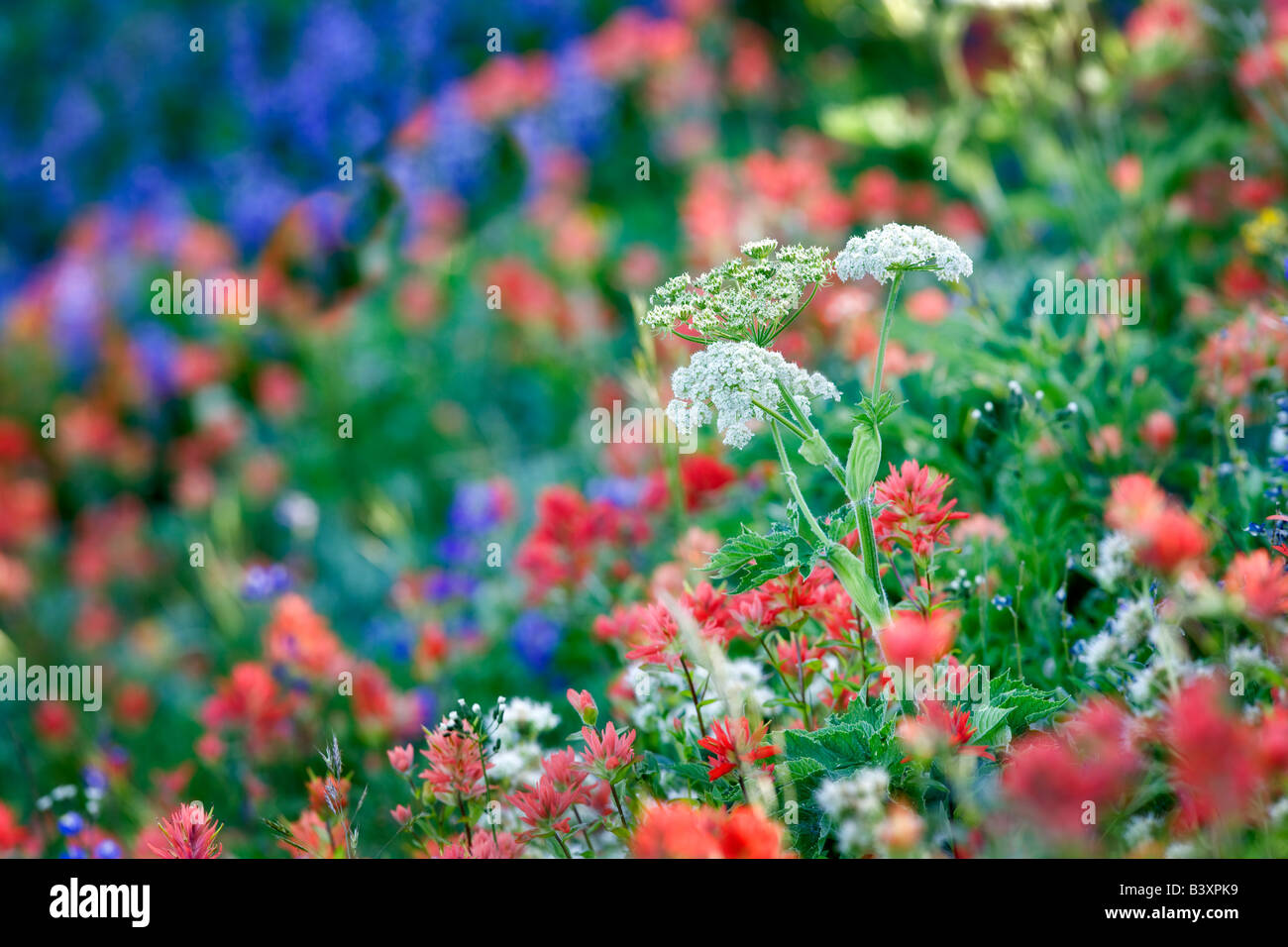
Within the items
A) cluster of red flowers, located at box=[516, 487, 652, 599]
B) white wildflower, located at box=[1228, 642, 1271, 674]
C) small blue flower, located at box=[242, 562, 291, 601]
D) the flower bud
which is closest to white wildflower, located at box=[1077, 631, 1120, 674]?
white wildflower, located at box=[1228, 642, 1271, 674]

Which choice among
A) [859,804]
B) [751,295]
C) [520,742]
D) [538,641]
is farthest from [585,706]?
[538,641]

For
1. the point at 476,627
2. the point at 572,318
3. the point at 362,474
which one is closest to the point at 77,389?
the point at 362,474

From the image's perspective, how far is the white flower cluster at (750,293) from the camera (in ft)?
4.63

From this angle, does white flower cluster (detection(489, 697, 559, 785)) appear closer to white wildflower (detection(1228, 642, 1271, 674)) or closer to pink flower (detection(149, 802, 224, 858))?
pink flower (detection(149, 802, 224, 858))

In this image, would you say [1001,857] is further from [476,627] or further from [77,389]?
[77,389]

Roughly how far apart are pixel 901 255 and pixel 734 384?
28 cm

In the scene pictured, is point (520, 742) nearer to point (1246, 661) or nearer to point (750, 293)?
point (750, 293)

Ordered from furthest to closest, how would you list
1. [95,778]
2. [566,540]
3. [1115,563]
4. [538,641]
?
[538,641], [566,540], [95,778], [1115,563]

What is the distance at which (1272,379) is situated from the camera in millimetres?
1980

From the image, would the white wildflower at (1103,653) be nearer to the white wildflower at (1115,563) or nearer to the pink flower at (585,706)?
the white wildflower at (1115,563)

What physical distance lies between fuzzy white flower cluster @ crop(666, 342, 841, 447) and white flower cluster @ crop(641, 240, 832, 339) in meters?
0.07

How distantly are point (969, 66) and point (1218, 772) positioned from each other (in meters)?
5.00

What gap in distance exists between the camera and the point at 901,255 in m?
1.33

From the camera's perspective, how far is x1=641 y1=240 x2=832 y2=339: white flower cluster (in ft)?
4.63
